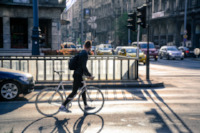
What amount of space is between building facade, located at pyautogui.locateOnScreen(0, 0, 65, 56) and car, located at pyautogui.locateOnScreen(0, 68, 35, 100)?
17374mm

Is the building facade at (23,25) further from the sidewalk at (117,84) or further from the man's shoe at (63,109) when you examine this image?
the man's shoe at (63,109)

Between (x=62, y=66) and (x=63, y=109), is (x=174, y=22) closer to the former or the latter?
(x=62, y=66)

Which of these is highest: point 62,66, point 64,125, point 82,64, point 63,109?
point 82,64

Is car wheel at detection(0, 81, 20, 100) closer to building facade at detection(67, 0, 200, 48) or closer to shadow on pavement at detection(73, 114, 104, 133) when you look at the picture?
shadow on pavement at detection(73, 114, 104, 133)

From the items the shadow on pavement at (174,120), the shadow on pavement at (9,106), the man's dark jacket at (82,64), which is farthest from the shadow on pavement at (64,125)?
the shadow on pavement at (174,120)

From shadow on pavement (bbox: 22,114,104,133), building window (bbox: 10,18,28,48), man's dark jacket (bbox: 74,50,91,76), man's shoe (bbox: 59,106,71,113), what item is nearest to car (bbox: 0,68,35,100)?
man's shoe (bbox: 59,106,71,113)

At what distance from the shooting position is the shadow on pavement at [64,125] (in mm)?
5809

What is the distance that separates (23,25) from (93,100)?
22155 mm

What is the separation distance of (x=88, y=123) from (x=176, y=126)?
6.07 ft

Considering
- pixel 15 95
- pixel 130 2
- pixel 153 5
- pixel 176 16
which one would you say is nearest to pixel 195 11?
pixel 176 16

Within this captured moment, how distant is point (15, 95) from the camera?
29.7 ft

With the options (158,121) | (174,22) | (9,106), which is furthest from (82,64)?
(174,22)

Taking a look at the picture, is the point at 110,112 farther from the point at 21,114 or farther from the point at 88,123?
the point at 21,114

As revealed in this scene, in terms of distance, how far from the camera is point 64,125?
6.20 m
